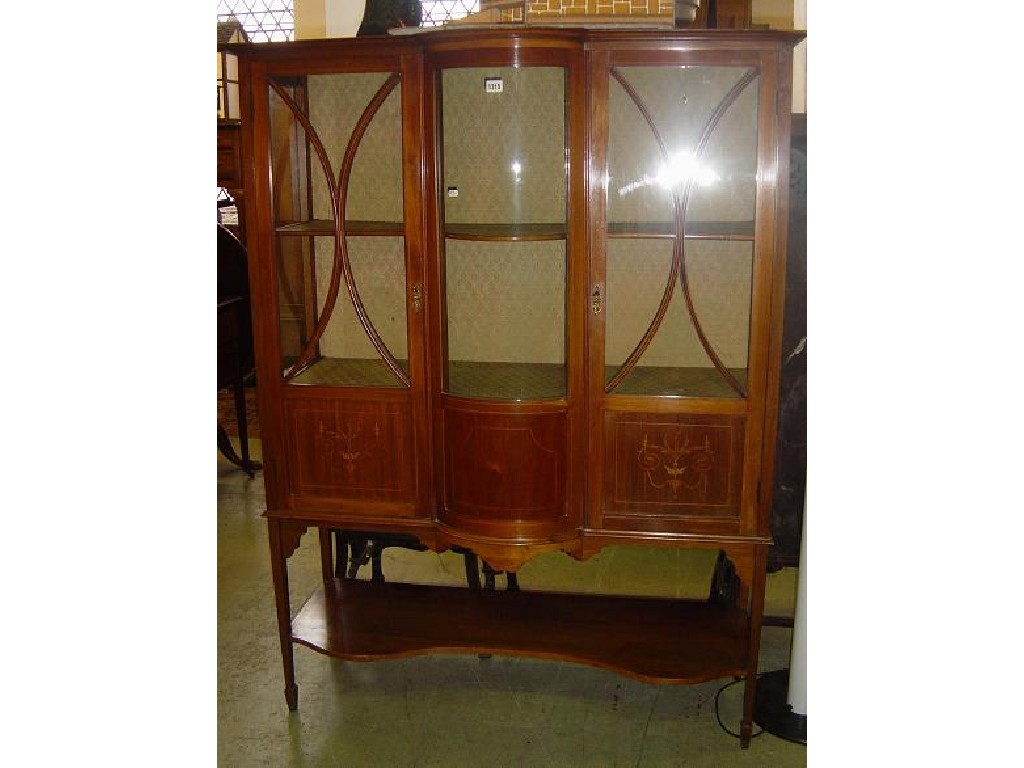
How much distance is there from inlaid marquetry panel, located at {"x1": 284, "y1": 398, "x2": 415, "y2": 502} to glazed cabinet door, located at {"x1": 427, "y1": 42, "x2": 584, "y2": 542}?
86 mm

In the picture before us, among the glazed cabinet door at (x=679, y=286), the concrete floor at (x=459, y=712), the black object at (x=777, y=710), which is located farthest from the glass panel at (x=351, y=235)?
the black object at (x=777, y=710)

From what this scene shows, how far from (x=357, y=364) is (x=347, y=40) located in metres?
0.67

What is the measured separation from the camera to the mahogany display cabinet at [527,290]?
1849mm

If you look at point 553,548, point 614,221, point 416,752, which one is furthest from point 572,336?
point 416,752

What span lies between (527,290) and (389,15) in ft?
2.15

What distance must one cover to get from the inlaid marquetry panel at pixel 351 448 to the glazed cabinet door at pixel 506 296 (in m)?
0.09

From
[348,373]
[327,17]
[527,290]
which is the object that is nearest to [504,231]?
[527,290]

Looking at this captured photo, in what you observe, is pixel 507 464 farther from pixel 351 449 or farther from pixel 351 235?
pixel 351 235

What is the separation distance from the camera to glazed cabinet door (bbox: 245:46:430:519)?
76.4 inches

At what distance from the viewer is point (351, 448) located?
2.12 m

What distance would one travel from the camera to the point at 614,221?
1.91 m
